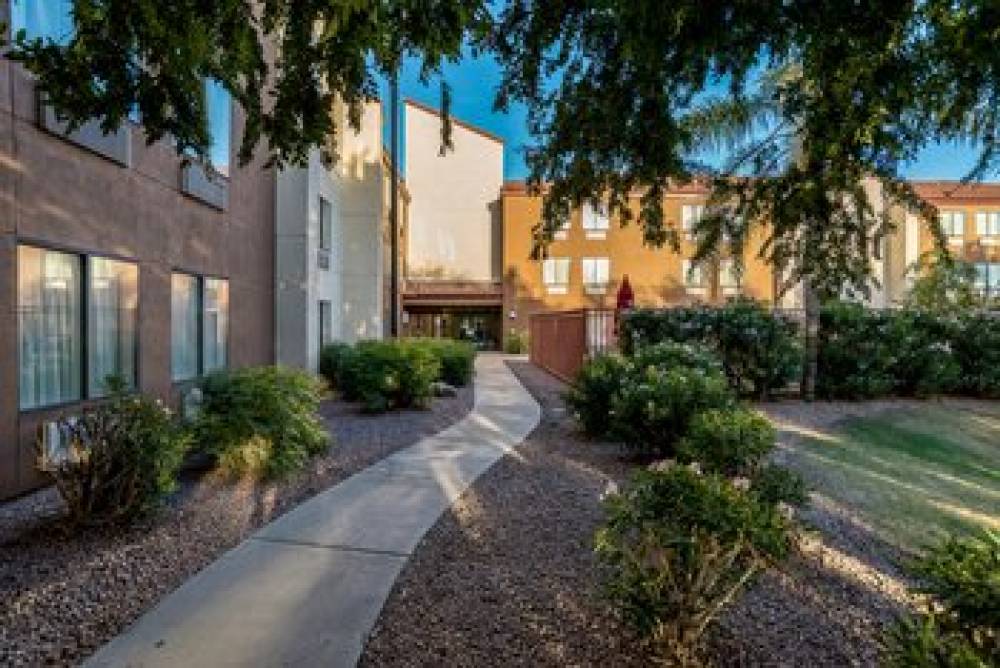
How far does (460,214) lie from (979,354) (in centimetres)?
2786

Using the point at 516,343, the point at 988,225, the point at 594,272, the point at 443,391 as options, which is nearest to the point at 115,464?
the point at 443,391

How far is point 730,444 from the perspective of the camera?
6000mm

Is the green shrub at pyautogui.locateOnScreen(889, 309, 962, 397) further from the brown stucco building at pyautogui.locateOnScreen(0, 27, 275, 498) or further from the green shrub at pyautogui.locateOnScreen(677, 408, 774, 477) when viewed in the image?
the brown stucco building at pyautogui.locateOnScreen(0, 27, 275, 498)

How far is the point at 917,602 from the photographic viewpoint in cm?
393

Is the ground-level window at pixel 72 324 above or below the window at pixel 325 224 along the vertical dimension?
below

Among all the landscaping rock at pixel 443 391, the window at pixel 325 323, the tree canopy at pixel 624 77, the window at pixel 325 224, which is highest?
the window at pixel 325 224

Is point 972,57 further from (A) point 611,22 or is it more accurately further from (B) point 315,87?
(B) point 315,87

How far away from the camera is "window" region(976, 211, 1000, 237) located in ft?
122

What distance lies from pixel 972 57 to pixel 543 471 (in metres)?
5.73

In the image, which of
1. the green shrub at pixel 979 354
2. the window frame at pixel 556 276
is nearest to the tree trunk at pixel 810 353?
the green shrub at pixel 979 354

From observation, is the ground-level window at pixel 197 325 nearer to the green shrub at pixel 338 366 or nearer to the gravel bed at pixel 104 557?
the green shrub at pixel 338 366

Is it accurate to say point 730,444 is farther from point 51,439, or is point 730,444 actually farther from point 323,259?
point 323,259

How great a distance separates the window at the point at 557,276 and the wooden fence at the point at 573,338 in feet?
45.5

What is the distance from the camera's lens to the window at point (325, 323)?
16.9m
